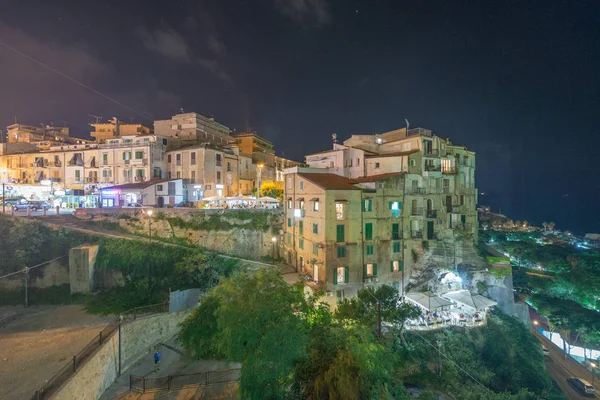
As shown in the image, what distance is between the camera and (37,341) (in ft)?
57.4

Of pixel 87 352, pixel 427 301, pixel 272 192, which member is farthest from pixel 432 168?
pixel 87 352

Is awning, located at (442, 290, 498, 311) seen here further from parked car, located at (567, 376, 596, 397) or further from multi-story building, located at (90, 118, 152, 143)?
multi-story building, located at (90, 118, 152, 143)

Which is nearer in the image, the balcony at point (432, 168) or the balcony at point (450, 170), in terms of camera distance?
the balcony at point (432, 168)

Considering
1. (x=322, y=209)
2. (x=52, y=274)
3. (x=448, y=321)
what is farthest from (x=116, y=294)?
(x=448, y=321)

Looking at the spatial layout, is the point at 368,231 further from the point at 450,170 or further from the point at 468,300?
the point at 450,170

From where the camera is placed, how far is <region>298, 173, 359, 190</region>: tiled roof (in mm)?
27458

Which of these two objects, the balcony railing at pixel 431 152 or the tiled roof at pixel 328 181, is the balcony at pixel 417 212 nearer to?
the balcony railing at pixel 431 152

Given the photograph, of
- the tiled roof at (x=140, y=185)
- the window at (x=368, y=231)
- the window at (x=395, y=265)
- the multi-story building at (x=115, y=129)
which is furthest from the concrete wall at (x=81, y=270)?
the multi-story building at (x=115, y=129)

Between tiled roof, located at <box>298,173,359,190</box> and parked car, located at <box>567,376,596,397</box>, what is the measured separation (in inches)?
1284

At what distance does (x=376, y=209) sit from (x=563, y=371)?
30657 millimetres

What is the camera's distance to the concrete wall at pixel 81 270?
2489cm

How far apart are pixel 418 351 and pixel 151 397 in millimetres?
21830

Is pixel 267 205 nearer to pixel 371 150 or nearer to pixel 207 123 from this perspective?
pixel 371 150

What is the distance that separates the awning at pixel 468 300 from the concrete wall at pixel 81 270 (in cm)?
3656
